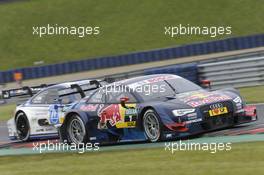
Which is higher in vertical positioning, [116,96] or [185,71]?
[185,71]

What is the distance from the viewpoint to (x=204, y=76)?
20672mm

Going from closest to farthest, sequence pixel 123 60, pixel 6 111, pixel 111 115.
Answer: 1. pixel 111 115
2. pixel 6 111
3. pixel 123 60

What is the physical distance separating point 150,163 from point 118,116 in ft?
9.41

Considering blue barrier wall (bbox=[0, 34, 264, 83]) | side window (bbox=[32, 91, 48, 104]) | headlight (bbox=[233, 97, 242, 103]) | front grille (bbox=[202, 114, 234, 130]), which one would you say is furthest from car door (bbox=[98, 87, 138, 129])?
blue barrier wall (bbox=[0, 34, 264, 83])

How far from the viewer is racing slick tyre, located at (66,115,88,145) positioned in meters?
12.4

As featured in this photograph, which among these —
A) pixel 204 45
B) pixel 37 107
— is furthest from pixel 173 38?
pixel 37 107

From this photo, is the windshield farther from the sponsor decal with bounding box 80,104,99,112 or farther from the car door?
the sponsor decal with bounding box 80,104,99,112

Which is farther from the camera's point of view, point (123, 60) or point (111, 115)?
point (123, 60)

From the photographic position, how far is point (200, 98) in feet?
36.2

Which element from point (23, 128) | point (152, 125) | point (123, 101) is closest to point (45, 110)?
point (23, 128)

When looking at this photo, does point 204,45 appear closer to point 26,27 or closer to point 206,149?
point 26,27

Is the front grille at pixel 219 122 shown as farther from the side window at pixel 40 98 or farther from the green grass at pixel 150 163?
the side window at pixel 40 98

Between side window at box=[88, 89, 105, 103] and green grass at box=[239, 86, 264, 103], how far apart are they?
577cm

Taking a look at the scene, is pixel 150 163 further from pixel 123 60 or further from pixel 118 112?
pixel 123 60
